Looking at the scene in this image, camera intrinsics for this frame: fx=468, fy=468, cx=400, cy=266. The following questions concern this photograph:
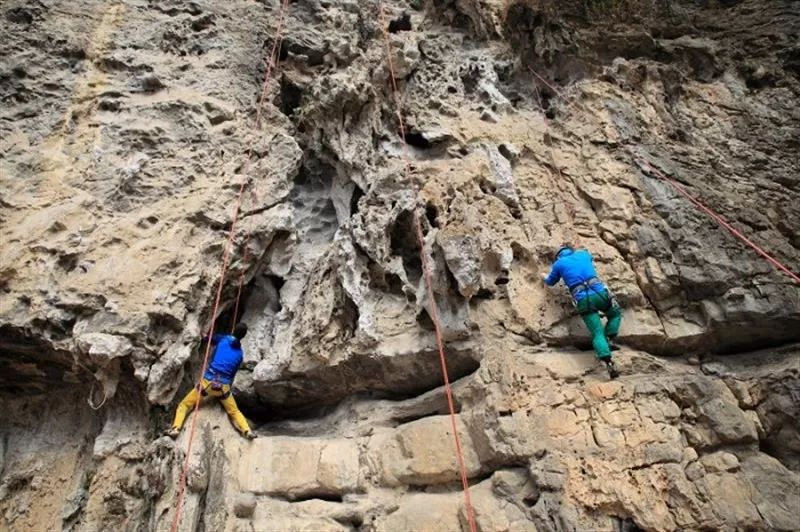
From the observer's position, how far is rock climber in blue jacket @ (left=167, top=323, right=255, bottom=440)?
16.0 feet

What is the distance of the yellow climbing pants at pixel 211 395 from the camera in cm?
479

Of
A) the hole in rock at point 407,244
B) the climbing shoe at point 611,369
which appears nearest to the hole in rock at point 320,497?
the hole in rock at point 407,244

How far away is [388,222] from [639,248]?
295 cm

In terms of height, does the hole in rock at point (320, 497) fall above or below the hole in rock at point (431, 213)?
below

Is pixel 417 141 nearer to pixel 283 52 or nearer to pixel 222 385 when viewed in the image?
pixel 283 52

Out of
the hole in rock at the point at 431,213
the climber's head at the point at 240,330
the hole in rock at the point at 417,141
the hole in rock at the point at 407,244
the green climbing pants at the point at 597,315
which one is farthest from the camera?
the hole in rock at the point at 417,141

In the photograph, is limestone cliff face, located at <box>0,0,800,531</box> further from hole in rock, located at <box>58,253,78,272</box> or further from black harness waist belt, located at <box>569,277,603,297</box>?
black harness waist belt, located at <box>569,277,603,297</box>

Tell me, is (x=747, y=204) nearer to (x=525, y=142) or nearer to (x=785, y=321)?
(x=785, y=321)

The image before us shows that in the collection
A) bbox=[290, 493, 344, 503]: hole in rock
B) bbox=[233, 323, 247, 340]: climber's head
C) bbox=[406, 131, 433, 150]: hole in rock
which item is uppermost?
bbox=[406, 131, 433, 150]: hole in rock

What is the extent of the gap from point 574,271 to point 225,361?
376cm

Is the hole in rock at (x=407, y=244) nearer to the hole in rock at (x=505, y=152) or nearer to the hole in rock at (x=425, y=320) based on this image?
the hole in rock at (x=425, y=320)

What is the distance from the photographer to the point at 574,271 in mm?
4715

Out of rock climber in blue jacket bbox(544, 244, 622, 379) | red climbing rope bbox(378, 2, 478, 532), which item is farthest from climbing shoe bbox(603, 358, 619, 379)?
red climbing rope bbox(378, 2, 478, 532)

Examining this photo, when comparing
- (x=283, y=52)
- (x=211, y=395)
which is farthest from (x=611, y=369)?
(x=283, y=52)
